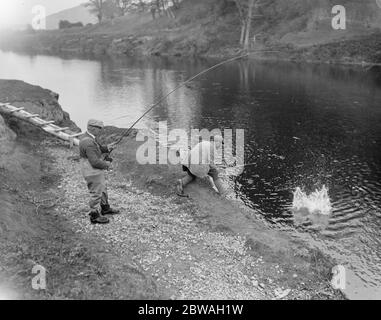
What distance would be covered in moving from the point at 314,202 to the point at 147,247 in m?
7.20

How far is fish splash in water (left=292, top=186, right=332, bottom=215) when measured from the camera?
47.5ft

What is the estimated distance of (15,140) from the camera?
1794 centimetres

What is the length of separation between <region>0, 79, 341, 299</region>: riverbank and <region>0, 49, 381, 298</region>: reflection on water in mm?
1772

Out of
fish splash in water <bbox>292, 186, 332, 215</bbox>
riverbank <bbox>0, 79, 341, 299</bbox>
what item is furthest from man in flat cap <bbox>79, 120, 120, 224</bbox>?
fish splash in water <bbox>292, 186, 332, 215</bbox>

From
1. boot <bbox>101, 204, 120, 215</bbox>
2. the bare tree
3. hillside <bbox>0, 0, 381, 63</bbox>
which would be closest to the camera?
boot <bbox>101, 204, 120, 215</bbox>

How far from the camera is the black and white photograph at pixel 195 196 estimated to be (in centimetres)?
918

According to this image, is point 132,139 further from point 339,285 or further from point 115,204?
point 339,285

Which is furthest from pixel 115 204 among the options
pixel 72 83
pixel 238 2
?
pixel 238 2

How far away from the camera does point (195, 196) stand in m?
13.8

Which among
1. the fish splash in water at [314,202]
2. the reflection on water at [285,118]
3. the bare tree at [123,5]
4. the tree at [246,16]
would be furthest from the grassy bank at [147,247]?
the bare tree at [123,5]

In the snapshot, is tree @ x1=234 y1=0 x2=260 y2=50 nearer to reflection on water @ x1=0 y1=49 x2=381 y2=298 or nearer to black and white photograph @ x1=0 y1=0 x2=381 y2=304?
reflection on water @ x1=0 y1=49 x2=381 y2=298

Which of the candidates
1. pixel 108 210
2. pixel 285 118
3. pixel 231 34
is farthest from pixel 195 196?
pixel 231 34
